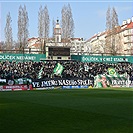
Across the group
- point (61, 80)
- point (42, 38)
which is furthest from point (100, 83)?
point (42, 38)

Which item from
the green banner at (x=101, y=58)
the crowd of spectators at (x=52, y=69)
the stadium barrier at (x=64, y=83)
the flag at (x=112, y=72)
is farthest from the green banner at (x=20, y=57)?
the flag at (x=112, y=72)

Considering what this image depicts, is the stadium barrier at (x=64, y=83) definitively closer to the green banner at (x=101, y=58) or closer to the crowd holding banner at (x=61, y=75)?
the crowd holding banner at (x=61, y=75)

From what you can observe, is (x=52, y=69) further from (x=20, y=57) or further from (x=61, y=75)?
(x=20, y=57)

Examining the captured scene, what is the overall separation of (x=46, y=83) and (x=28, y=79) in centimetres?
314

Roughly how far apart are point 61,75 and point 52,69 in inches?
74.3

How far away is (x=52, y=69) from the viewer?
181 feet

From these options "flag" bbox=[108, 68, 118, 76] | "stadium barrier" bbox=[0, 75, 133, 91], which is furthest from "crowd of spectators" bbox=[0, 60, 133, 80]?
"stadium barrier" bbox=[0, 75, 133, 91]

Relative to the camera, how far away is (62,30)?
81.4 m

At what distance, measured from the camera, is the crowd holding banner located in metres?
49.6

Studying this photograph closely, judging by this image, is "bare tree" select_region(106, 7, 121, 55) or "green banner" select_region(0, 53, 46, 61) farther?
"bare tree" select_region(106, 7, 121, 55)

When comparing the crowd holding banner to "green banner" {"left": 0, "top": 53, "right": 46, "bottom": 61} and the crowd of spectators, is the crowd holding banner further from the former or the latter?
"green banner" {"left": 0, "top": 53, "right": 46, "bottom": 61}

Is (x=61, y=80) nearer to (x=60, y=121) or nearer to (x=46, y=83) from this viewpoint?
(x=46, y=83)

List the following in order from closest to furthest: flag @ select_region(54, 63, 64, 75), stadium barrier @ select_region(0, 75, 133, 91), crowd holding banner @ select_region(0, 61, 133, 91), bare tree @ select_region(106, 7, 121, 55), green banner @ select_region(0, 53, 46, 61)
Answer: stadium barrier @ select_region(0, 75, 133, 91)
crowd holding banner @ select_region(0, 61, 133, 91)
green banner @ select_region(0, 53, 46, 61)
flag @ select_region(54, 63, 64, 75)
bare tree @ select_region(106, 7, 121, 55)

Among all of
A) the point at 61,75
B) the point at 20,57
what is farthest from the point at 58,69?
the point at 20,57
